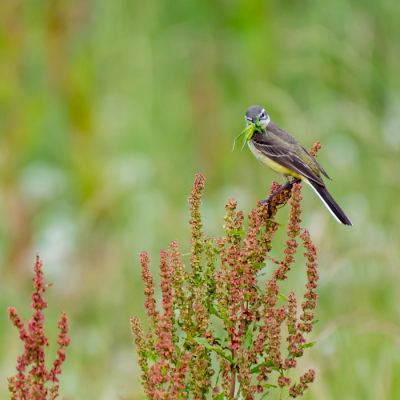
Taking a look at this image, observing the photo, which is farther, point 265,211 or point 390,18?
point 390,18

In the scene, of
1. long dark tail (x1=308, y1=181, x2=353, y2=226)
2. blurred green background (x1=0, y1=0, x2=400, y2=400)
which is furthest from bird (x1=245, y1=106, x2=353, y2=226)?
blurred green background (x1=0, y1=0, x2=400, y2=400)

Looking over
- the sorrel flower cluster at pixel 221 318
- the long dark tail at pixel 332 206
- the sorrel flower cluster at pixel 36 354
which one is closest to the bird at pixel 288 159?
the long dark tail at pixel 332 206

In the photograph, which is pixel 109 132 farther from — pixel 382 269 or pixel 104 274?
pixel 382 269

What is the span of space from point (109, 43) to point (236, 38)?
6.94 feet

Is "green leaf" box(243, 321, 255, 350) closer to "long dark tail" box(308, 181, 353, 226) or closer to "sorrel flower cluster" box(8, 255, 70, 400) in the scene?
"sorrel flower cluster" box(8, 255, 70, 400)

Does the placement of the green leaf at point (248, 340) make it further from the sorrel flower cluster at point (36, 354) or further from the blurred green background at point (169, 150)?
the blurred green background at point (169, 150)

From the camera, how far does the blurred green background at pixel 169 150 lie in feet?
19.0

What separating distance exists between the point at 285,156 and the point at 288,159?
0.14 feet

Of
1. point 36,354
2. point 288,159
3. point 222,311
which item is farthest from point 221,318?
point 288,159

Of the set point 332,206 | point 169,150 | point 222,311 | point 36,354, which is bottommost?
point 36,354

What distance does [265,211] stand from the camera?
105 inches

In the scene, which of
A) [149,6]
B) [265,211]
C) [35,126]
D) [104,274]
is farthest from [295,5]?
[265,211]

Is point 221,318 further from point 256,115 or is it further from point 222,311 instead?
point 256,115

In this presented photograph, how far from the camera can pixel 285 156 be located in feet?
14.9
